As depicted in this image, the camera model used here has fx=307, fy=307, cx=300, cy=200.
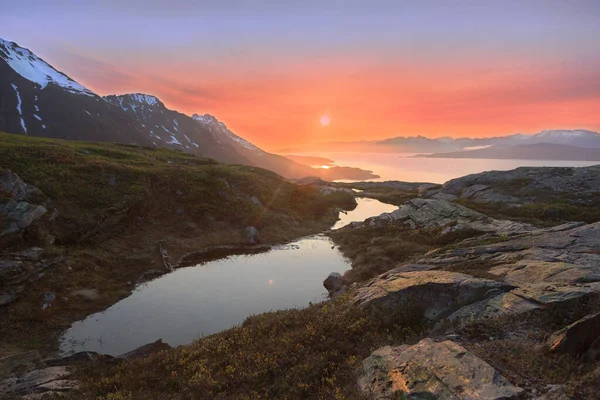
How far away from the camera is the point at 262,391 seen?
13602 millimetres

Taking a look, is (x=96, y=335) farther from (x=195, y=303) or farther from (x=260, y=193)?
(x=260, y=193)

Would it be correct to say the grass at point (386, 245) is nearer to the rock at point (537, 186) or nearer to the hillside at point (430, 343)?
the hillside at point (430, 343)

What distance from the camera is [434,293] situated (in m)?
17.1

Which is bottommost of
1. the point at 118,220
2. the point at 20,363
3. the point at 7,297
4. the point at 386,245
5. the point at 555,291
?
the point at 20,363

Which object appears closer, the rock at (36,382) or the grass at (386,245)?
the rock at (36,382)

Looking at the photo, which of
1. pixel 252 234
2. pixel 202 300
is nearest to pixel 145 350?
pixel 202 300

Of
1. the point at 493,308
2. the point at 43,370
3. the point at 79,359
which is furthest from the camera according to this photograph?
the point at 79,359

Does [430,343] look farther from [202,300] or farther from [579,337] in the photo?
[202,300]

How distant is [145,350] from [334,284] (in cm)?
1826

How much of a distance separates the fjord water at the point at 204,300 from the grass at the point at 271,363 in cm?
559

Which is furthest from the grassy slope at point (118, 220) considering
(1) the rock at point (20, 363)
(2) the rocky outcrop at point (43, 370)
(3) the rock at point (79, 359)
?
(3) the rock at point (79, 359)

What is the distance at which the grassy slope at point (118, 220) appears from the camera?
2766 cm

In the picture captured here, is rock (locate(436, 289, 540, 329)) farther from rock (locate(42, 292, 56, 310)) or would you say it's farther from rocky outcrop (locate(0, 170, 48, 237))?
rocky outcrop (locate(0, 170, 48, 237))

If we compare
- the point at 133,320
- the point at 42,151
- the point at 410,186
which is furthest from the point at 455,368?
the point at 410,186
